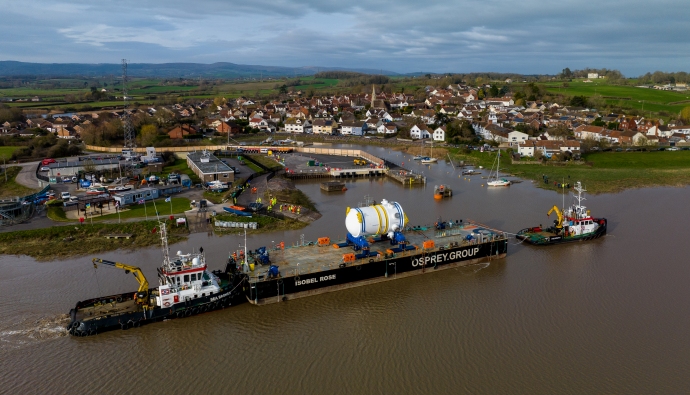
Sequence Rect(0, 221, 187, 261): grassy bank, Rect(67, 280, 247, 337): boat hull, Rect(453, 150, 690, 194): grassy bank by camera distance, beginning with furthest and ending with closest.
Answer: Rect(453, 150, 690, 194): grassy bank < Rect(0, 221, 187, 261): grassy bank < Rect(67, 280, 247, 337): boat hull

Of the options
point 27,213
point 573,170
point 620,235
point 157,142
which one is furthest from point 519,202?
point 157,142

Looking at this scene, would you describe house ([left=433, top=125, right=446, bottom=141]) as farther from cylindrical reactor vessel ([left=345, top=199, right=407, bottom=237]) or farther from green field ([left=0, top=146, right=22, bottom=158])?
green field ([left=0, top=146, right=22, bottom=158])

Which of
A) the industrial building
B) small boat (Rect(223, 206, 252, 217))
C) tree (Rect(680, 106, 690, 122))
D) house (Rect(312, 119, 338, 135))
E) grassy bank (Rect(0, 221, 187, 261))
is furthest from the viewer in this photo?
house (Rect(312, 119, 338, 135))

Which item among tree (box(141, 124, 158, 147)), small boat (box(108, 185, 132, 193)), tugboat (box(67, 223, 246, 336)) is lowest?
tugboat (box(67, 223, 246, 336))

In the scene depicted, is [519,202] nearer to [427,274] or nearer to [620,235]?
[620,235]

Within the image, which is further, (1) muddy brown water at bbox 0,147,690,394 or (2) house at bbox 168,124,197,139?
(2) house at bbox 168,124,197,139

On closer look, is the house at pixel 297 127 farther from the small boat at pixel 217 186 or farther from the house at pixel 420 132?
the small boat at pixel 217 186

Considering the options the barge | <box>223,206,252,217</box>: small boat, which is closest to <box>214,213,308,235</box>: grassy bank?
<box>223,206,252,217</box>: small boat
